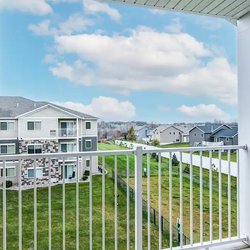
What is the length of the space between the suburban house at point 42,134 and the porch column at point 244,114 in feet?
4.75

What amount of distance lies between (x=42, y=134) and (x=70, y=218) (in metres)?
0.71

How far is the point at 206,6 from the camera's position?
2.67m

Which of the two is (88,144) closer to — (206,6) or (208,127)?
(208,127)

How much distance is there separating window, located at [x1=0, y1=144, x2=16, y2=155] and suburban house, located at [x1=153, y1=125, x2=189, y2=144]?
125 cm

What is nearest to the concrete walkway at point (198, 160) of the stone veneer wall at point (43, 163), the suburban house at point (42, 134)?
the suburban house at point (42, 134)

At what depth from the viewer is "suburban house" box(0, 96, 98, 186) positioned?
2328 mm

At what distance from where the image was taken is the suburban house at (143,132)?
2.70 metres

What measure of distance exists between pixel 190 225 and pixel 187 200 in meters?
0.22

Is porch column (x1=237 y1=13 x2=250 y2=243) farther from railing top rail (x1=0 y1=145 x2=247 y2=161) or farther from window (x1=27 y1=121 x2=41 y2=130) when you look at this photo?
window (x1=27 y1=121 x2=41 y2=130)

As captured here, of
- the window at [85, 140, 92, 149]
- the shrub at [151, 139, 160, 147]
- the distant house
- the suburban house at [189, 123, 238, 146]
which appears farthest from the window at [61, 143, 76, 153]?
the distant house

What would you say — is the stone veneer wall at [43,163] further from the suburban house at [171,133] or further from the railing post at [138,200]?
the suburban house at [171,133]

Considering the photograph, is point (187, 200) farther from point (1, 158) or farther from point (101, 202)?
Result: point (1, 158)

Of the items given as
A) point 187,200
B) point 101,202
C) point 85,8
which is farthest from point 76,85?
point 187,200

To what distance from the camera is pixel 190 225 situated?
2.64 metres
